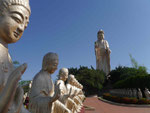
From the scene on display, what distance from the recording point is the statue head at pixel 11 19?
151 centimetres

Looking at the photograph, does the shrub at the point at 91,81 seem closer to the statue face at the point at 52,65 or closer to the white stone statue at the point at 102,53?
the white stone statue at the point at 102,53

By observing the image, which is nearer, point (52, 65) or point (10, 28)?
point (10, 28)

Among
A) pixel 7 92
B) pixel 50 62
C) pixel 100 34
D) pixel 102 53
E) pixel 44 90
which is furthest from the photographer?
pixel 100 34

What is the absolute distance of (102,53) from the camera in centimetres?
3272

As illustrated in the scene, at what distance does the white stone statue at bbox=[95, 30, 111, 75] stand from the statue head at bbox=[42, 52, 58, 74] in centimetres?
3053

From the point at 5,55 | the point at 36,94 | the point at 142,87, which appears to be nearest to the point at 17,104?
the point at 5,55

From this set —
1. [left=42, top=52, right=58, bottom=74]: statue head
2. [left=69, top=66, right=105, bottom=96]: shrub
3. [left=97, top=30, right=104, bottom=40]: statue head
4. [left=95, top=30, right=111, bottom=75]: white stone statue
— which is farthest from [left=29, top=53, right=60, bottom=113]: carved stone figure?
[left=97, top=30, right=104, bottom=40]: statue head

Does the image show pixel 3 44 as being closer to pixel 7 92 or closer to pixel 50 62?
pixel 7 92

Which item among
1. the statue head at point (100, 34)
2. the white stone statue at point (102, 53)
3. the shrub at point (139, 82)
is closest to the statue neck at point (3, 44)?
the shrub at point (139, 82)

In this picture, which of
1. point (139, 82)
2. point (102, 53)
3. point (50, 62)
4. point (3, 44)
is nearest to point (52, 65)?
point (50, 62)

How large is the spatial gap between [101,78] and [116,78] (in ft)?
13.5

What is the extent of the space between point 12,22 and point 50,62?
128 cm

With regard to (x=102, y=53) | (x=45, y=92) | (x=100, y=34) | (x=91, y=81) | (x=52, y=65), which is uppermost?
(x=100, y=34)

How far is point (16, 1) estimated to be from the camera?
5.19 feet
